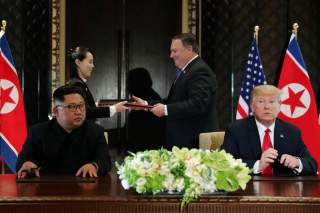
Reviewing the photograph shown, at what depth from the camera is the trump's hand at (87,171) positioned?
2887 millimetres

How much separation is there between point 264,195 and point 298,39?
151 inches

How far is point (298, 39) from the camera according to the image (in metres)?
5.87

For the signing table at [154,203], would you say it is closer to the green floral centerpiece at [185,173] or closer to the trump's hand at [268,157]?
the green floral centerpiece at [185,173]

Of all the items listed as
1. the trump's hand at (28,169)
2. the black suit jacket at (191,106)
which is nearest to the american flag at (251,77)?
the black suit jacket at (191,106)

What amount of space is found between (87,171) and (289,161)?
97cm

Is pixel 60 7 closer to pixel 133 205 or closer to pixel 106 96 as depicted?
pixel 106 96

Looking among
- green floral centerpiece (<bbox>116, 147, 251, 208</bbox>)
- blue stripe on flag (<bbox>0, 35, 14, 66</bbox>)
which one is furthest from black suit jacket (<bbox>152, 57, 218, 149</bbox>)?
green floral centerpiece (<bbox>116, 147, 251, 208</bbox>)

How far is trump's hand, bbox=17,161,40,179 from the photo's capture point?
9.32ft

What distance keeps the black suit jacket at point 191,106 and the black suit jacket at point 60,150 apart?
4.20ft

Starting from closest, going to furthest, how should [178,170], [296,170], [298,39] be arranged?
[178,170]
[296,170]
[298,39]

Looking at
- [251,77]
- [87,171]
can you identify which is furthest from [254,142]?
[251,77]

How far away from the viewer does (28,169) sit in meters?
2.88

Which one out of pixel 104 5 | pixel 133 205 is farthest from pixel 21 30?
pixel 133 205

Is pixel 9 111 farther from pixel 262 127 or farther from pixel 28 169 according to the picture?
pixel 262 127
